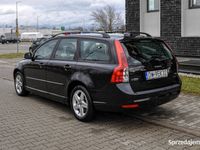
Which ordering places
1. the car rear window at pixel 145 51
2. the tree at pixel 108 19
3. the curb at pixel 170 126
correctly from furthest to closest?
1. the tree at pixel 108 19
2. the car rear window at pixel 145 51
3. the curb at pixel 170 126

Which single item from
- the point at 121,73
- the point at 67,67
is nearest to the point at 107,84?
the point at 121,73

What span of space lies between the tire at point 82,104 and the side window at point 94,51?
0.60 m

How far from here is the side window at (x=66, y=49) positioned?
667 cm

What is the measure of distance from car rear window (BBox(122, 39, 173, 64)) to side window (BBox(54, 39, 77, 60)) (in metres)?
1.28

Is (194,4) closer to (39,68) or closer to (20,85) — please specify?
(20,85)

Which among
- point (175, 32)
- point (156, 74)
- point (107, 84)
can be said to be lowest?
point (107, 84)

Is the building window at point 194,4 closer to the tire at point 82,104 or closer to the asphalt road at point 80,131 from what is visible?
the asphalt road at point 80,131

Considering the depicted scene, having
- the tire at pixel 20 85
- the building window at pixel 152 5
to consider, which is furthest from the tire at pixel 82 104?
the building window at pixel 152 5

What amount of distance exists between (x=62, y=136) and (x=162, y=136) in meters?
1.61

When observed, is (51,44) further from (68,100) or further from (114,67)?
(114,67)

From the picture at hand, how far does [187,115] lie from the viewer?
6340mm

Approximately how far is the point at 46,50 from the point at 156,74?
9.36 ft

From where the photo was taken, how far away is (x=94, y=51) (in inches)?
243

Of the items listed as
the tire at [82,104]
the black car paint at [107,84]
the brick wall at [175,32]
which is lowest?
the tire at [82,104]
